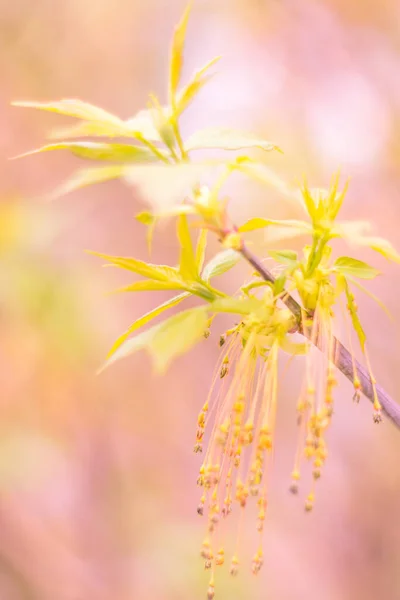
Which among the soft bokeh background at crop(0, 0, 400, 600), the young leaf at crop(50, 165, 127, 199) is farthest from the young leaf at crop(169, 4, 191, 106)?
the soft bokeh background at crop(0, 0, 400, 600)

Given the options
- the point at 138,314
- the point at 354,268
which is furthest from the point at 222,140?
the point at 138,314

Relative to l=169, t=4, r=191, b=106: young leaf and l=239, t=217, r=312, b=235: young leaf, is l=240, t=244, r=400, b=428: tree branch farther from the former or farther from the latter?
l=169, t=4, r=191, b=106: young leaf

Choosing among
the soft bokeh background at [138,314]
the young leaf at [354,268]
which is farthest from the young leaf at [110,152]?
the soft bokeh background at [138,314]

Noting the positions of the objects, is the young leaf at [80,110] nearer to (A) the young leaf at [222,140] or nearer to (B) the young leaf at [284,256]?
(A) the young leaf at [222,140]

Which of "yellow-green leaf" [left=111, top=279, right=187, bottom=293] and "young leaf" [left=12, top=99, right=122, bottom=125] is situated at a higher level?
"young leaf" [left=12, top=99, right=122, bottom=125]

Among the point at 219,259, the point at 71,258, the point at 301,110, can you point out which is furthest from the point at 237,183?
the point at 219,259

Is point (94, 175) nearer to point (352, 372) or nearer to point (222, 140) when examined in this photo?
point (222, 140)
